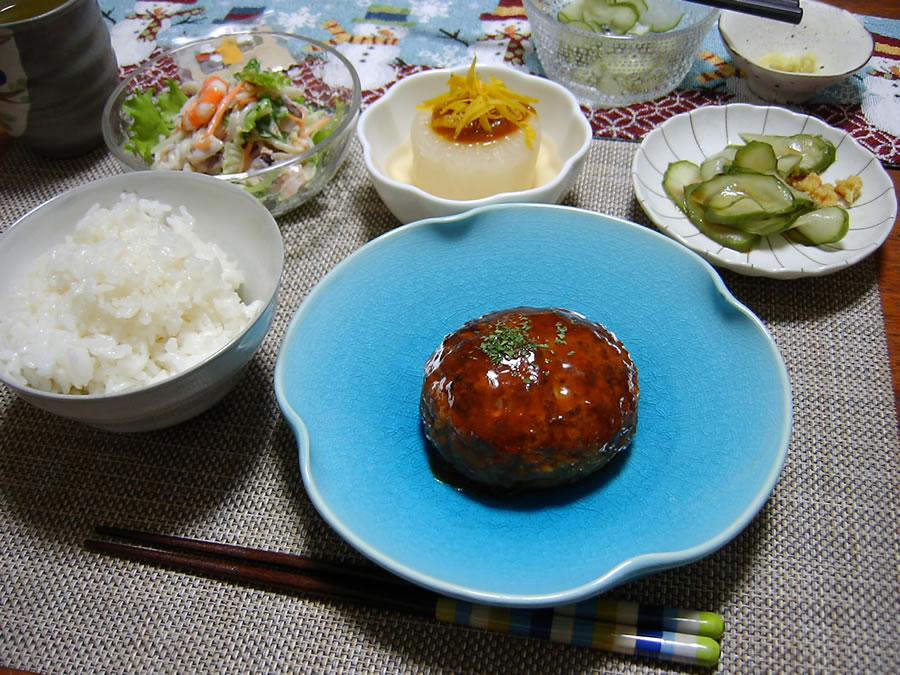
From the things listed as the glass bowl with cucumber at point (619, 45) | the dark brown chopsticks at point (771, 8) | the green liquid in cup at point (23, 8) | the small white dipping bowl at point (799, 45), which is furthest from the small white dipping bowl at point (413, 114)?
the green liquid in cup at point (23, 8)

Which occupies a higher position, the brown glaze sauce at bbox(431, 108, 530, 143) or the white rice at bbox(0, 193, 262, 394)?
the brown glaze sauce at bbox(431, 108, 530, 143)

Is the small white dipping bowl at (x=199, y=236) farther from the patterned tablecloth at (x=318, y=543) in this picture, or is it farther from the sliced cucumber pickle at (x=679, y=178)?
the sliced cucumber pickle at (x=679, y=178)

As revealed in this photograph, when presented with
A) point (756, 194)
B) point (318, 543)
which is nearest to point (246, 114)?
point (318, 543)

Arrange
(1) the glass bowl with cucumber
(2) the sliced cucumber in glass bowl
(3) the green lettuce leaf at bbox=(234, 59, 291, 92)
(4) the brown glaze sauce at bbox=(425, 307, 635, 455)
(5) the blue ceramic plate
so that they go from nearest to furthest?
1. (5) the blue ceramic plate
2. (4) the brown glaze sauce at bbox=(425, 307, 635, 455)
3. (3) the green lettuce leaf at bbox=(234, 59, 291, 92)
4. (1) the glass bowl with cucumber
5. (2) the sliced cucumber in glass bowl

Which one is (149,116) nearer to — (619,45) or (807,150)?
(619,45)

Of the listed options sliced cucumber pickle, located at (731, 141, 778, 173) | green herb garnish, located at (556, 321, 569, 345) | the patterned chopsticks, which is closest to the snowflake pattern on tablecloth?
sliced cucumber pickle, located at (731, 141, 778, 173)

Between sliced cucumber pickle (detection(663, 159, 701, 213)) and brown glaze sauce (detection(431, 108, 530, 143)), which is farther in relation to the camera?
sliced cucumber pickle (detection(663, 159, 701, 213))

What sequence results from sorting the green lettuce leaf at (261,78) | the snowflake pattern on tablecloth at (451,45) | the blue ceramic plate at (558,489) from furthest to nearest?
the snowflake pattern on tablecloth at (451,45) < the green lettuce leaf at (261,78) < the blue ceramic plate at (558,489)

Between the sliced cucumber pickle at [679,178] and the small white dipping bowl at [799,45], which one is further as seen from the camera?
the small white dipping bowl at [799,45]

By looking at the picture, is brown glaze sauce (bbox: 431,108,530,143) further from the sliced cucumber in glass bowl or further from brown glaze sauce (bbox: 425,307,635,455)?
the sliced cucumber in glass bowl
